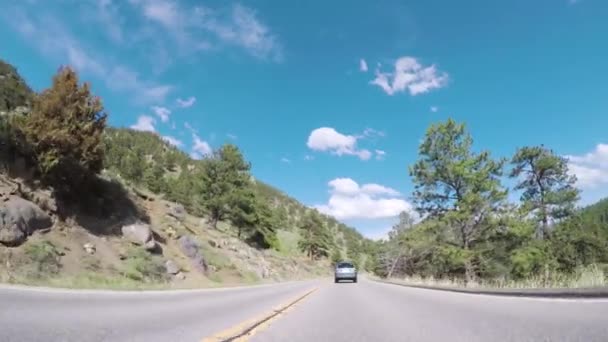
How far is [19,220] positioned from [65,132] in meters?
4.87

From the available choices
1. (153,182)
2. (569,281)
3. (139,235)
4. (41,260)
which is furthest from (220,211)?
(569,281)

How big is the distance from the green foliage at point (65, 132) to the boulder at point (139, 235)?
13.1ft

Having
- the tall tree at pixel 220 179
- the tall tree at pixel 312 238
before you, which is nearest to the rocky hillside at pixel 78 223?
the tall tree at pixel 220 179

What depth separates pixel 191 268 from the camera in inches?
1148

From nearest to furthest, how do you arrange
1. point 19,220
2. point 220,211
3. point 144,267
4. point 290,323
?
point 290,323 < point 19,220 < point 144,267 < point 220,211

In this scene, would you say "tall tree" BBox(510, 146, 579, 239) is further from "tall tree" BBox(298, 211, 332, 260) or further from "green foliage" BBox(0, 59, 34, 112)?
"tall tree" BBox(298, 211, 332, 260)

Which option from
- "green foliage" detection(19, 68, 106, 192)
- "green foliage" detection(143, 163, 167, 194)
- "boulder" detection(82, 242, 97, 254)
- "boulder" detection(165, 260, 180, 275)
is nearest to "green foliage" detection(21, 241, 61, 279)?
"boulder" detection(82, 242, 97, 254)

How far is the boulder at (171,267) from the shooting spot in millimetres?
25656

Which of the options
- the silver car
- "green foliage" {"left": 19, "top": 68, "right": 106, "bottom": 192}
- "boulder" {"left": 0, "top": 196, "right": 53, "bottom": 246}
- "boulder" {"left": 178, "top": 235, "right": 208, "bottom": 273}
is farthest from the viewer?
the silver car

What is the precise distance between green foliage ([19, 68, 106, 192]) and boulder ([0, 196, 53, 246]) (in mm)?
2554

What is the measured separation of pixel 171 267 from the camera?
2603 centimetres

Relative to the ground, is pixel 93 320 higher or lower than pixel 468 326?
lower

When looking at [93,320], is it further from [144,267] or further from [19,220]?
[144,267]

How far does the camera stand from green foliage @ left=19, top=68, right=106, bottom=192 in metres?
21.5
